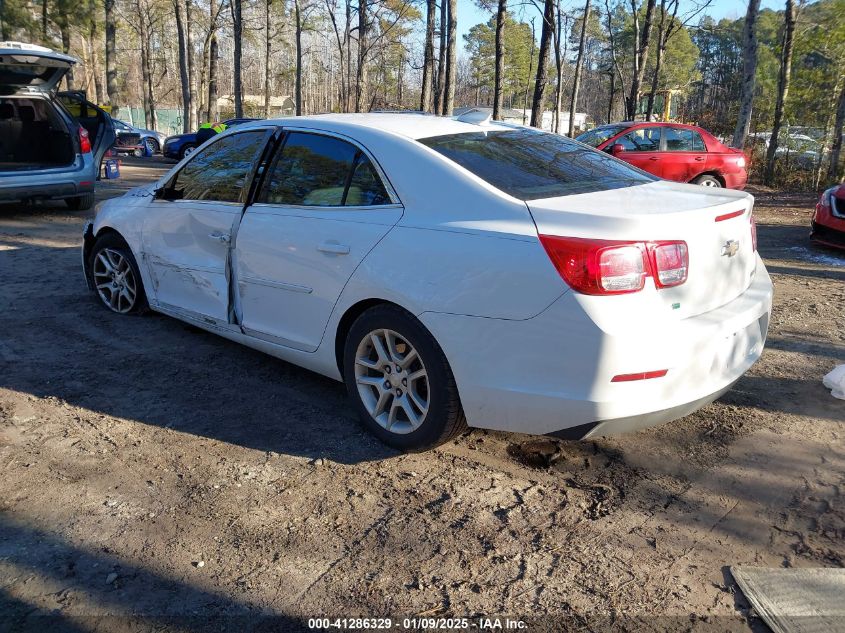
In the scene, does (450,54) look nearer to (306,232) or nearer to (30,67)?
(30,67)

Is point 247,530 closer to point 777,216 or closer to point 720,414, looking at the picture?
point 720,414

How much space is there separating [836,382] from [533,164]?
2351 mm

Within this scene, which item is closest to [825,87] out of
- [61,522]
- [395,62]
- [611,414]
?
[611,414]

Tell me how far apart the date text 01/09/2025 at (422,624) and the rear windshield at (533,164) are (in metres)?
1.73

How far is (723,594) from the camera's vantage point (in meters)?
2.39

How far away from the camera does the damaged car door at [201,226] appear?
4.18m

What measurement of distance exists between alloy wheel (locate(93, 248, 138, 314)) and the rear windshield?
296 cm

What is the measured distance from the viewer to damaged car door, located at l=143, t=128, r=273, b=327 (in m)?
4.18

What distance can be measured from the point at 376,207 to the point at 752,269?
193 cm

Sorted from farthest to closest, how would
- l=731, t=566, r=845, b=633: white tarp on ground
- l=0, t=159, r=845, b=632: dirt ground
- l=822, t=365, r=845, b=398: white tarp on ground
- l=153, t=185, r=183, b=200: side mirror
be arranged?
1. l=153, t=185, r=183, b=200: side mirror
2. l=822, t=365, r=845, b=398: white tarp on ground
3. l=0, t=159, r=845, b=632: dirt ground
4. l=731, t=566, r=845, b=633: white tarp on ground

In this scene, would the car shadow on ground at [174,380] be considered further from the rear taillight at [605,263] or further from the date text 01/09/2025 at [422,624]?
the rear taillight at [605,263]

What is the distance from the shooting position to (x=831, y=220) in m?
8.31

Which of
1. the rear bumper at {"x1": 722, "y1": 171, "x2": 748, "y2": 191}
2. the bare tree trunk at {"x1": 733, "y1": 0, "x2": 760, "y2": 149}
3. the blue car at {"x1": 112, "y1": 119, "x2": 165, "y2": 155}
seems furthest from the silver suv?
the bare tree trunk at {"x1": 733, "y1": 0, "x2": 760, "y2": 149}

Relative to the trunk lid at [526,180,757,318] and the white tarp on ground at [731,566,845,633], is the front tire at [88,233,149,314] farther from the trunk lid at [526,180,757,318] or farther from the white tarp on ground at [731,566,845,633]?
the white tarp on ground at [731,566,845,633]
